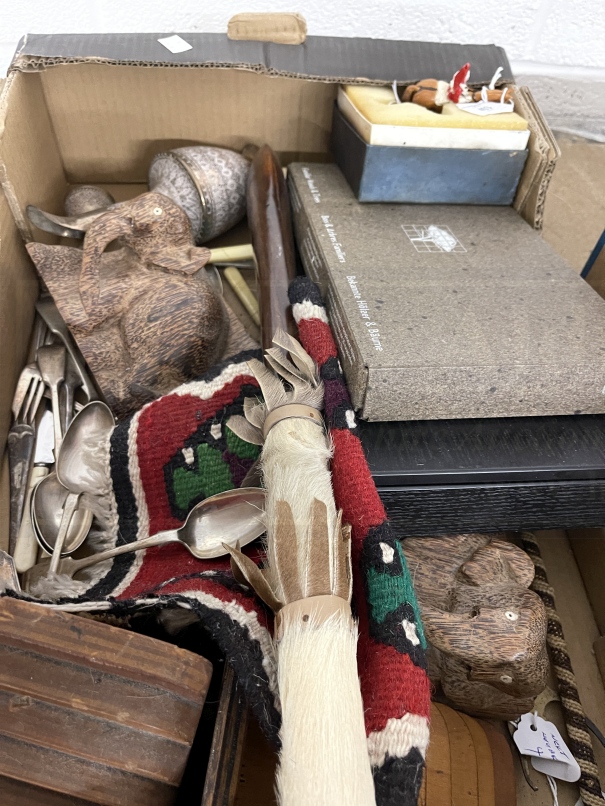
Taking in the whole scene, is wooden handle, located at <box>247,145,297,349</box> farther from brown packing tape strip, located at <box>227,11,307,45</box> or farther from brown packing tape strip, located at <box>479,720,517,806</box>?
brown packing tape strip, located at <box>479,720,517,806</box>

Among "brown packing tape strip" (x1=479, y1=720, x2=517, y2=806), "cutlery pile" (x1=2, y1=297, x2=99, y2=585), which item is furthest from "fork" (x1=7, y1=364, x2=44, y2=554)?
"brown packing tape strip" (x1=479, y1=720, x2=517, y2=806)

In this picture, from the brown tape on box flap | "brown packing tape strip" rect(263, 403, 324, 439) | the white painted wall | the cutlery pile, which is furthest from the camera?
the white painted wall

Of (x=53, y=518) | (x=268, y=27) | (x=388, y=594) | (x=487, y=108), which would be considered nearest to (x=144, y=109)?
(x=268, y=27)

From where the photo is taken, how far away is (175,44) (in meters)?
0.70

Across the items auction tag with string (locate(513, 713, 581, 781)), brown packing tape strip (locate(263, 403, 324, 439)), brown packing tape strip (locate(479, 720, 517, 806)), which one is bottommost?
auction tag with string (locate(513, 713, 581, 781))

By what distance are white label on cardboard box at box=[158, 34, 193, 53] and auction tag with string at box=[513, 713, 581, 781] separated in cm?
84

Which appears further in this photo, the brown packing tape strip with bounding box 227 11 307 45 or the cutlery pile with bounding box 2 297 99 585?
the brown packing tape strip with bounding box 227 11 307 45

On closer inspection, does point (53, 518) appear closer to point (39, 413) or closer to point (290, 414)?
point (39, 413)

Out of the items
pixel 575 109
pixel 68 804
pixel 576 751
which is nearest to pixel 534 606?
pixel 576 751

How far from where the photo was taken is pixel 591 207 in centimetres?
99

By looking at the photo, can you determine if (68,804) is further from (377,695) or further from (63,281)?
(63,281)

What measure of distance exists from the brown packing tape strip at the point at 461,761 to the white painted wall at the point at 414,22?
41.4 inches

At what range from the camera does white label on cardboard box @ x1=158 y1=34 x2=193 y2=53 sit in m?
0.69

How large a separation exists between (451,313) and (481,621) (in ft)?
0.92
